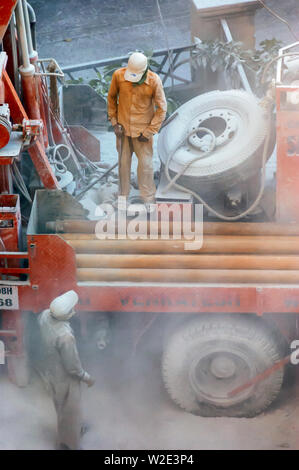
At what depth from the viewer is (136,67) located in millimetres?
6902

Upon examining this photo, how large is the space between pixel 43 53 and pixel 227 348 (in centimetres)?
969

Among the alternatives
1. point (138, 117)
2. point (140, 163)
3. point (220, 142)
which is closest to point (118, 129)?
point (138, 117)

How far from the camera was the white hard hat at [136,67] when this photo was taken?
688 cm

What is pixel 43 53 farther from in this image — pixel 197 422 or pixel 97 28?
pixel 197 422

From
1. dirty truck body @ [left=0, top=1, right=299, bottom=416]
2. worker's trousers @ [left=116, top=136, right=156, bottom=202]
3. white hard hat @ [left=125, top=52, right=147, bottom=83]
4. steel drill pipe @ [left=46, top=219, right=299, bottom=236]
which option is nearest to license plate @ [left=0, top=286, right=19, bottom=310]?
dirty truck body @ [left=0, top=1, right=299, bottom=416]

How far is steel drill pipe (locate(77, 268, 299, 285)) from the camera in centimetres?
632

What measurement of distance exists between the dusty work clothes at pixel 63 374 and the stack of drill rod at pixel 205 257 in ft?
1.92

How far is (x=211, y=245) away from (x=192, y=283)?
0.47 meters

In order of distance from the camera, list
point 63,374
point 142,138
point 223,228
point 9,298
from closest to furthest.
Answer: point 63,374, point 9,298, point 223,228, point 142,138

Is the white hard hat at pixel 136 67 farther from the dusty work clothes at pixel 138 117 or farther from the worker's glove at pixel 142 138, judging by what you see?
the worker's glove at pixel 142 138

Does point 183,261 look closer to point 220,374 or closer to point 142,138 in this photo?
point 220,374

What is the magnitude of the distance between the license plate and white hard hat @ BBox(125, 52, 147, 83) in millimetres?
2155
